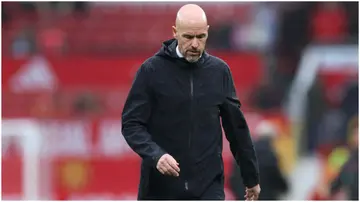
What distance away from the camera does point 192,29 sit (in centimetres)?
696

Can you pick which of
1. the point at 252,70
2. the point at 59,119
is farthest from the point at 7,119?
the point at 252,70

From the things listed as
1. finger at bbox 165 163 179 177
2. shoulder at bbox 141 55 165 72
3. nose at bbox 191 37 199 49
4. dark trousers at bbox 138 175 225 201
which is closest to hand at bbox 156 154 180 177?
finger at bbox 165 163 179 177

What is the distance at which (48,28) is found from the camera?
22516 millimetres

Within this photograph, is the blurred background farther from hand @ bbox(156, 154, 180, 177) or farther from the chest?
hand @ bbox(156, 154, 180, 177)

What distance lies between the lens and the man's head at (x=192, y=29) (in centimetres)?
696

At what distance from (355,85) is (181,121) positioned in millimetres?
12788

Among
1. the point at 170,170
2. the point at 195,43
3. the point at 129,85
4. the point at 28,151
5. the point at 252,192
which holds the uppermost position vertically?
the point at 195,43

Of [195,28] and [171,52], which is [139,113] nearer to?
[171,52]

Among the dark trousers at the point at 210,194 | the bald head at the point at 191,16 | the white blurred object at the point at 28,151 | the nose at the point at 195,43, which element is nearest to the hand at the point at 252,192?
the dark trousers at the point at 210,194

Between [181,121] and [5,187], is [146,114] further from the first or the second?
[5,187]

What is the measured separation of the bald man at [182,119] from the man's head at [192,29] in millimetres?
41

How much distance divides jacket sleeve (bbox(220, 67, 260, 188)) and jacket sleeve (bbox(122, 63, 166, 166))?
0.48m

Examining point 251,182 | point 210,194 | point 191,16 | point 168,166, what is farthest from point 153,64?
point 251,182

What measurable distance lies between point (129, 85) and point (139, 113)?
11986 mm
